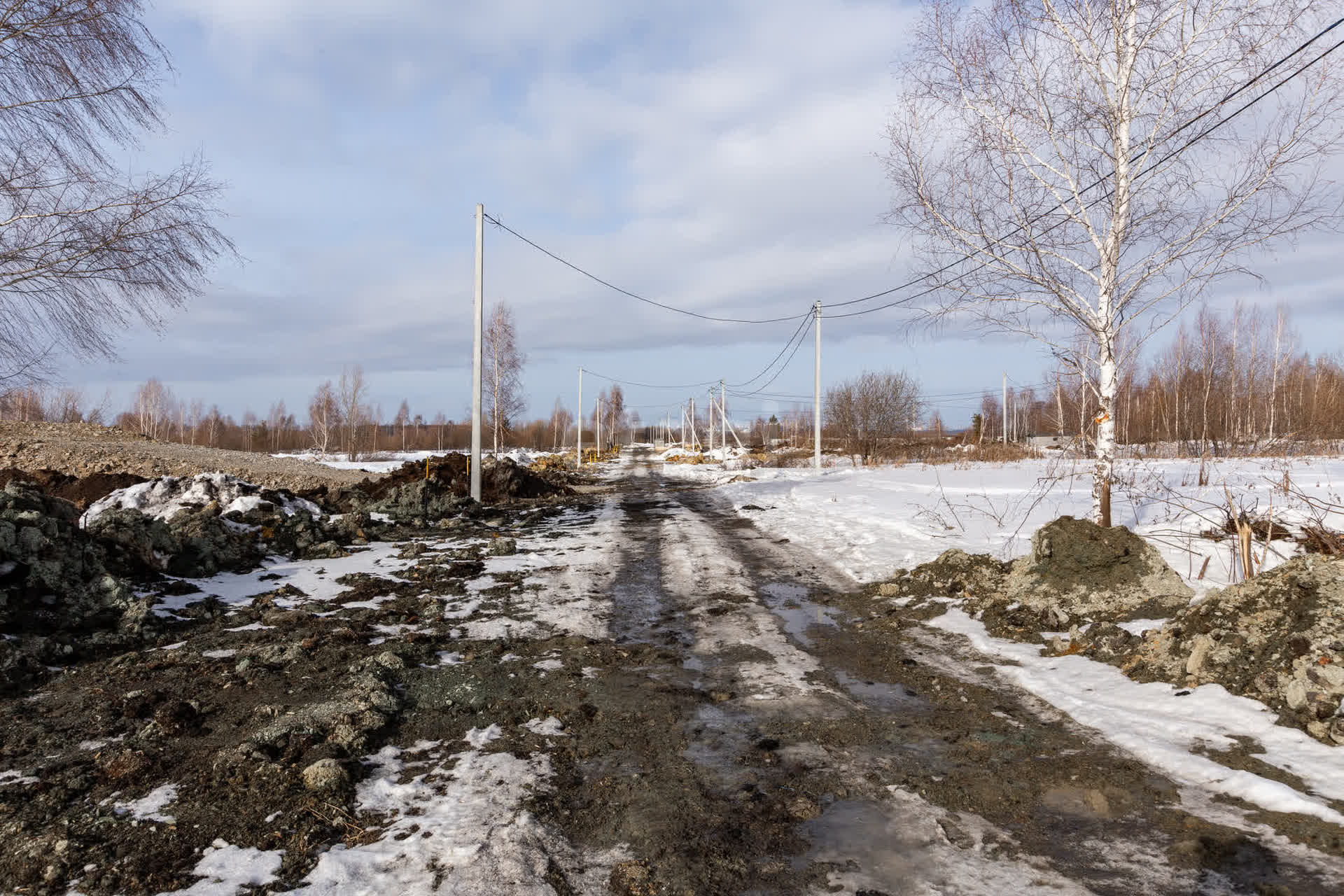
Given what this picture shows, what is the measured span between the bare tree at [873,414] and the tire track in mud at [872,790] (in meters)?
30.8

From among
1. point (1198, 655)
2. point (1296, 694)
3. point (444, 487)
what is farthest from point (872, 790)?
point (444, 487)

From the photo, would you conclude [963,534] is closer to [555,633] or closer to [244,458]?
[555,633]

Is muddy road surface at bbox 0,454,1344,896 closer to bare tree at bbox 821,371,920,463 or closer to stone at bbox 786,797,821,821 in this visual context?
stone at bbox 786,797,821,821

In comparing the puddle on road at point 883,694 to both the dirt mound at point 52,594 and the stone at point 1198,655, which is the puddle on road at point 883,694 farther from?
the dirt mound at point 52,594

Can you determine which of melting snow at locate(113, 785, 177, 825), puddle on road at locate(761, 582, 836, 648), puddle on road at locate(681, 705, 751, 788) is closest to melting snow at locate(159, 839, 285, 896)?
melting snow at locate(113, 785, 177, 825)

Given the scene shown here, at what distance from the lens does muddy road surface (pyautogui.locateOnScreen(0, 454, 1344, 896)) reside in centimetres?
257

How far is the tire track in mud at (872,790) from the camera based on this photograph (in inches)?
101

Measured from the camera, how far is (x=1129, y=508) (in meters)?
10.5

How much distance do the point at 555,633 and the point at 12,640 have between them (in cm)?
383

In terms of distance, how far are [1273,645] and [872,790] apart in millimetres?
2830

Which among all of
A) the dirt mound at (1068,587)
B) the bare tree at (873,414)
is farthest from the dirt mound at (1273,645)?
the bare tree at (873,414)

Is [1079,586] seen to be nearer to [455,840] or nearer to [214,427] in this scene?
[455,840]

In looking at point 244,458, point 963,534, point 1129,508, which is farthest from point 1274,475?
point 244,458

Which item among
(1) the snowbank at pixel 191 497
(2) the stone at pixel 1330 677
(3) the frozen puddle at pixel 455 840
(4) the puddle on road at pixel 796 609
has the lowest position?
(4) the puddle on road at pixel 796 609
